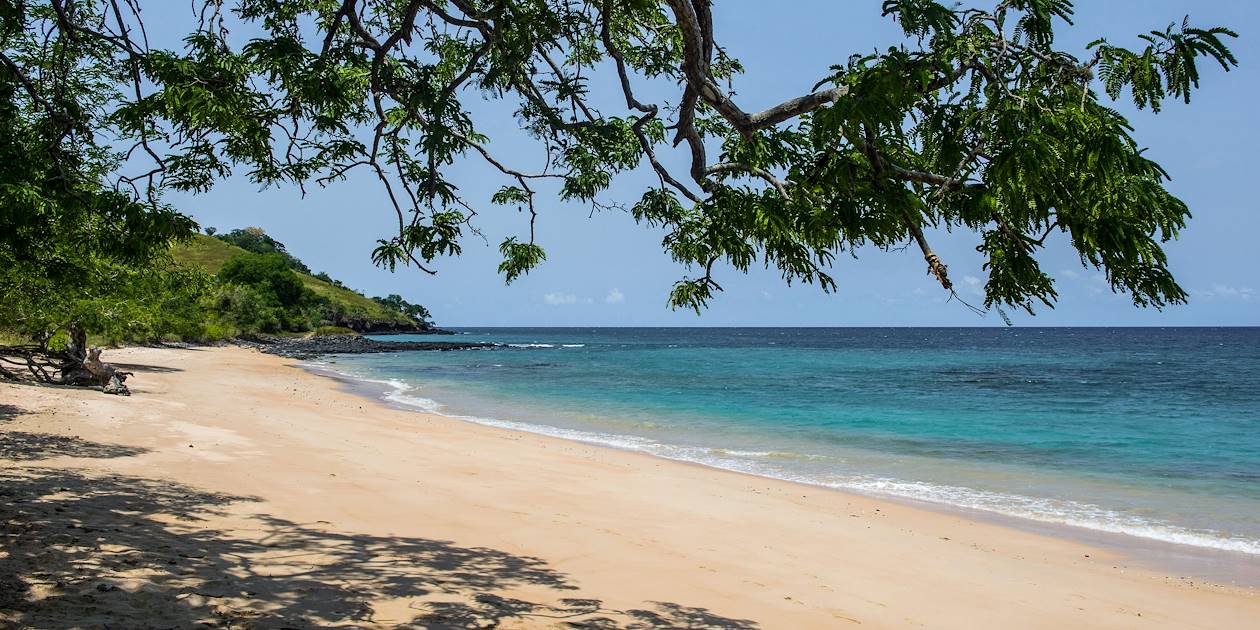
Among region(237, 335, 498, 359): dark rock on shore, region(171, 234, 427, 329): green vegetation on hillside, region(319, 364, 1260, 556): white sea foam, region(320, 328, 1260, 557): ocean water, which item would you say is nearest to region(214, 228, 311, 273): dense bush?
region(171, 234, 427, 329): green vegetation on hillside

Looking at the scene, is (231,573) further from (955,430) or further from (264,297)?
(264,297)

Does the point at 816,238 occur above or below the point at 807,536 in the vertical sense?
above

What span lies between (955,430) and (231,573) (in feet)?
70.9

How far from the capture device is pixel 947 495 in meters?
13.6

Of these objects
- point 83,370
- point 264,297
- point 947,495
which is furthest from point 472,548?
point 264,297

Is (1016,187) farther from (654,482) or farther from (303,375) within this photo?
(303,375)

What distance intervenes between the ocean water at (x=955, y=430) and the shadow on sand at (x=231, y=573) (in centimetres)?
886

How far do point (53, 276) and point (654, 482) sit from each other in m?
8.40

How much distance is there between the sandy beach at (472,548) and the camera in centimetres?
518

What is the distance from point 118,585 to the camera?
16.0ft

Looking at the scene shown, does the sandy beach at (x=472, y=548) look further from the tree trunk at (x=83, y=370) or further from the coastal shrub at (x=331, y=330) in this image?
the coastal shrub at (x=331, y=330)

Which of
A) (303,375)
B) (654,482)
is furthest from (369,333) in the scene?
(654,482)

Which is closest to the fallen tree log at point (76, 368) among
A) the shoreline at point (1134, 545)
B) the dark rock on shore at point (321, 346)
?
the shoreline at point (1134, 545)

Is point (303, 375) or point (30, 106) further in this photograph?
point (303, 375)
